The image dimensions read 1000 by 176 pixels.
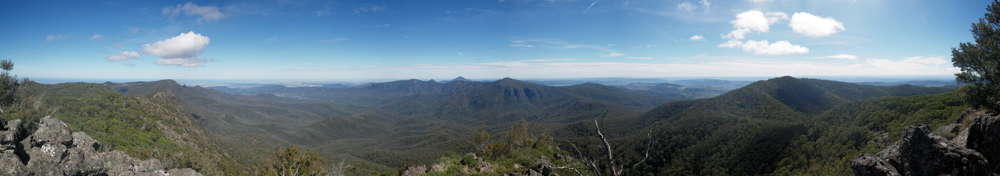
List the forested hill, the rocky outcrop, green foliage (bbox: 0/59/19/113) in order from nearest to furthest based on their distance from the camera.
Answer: the rocky outcrop → green foliage (bbox: 0/59/19/113) → the forested hill

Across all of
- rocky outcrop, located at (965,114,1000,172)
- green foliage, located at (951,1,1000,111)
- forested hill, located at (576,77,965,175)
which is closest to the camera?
rocky outcrop, located at (965,114,1000,172)

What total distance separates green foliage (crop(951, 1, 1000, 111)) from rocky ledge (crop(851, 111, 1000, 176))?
11.2 m

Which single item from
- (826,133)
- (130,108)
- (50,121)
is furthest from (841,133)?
(130,108)

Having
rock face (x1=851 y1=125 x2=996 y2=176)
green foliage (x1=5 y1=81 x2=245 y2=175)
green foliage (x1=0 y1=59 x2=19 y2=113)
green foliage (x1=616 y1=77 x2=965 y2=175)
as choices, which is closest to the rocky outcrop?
rock face (x1=851 y1=125 x2=996 y2=176)

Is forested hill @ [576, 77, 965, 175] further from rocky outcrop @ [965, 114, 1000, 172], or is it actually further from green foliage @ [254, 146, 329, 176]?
green foliage @ [254, 146, 329, 176]

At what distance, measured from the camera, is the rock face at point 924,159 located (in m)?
13.1

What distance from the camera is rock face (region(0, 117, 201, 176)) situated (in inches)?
854

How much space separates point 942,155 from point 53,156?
5151cm

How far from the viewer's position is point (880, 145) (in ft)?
173

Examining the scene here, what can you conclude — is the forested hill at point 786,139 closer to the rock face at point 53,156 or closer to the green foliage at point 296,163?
the green foliage at point 296,163

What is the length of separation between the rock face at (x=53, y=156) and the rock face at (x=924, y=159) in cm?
4680

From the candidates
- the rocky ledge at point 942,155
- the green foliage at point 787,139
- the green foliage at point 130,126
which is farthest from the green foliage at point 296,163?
the green foliage at point 787,139

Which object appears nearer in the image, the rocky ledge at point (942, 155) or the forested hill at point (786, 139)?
the rocky ledge at point (942, 155)

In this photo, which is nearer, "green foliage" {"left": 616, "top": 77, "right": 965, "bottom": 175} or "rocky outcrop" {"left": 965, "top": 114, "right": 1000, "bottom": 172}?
"rocky outcrop" {"left": 965, "top": 114, "right": 1000, "bottom": 172}
